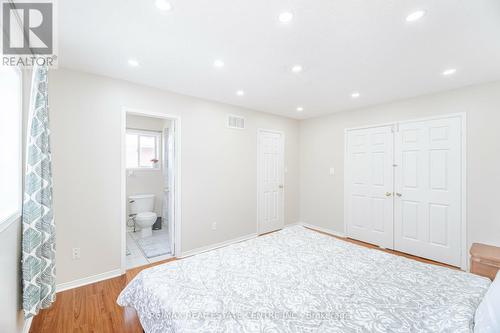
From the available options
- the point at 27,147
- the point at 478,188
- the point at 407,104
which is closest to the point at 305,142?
the point at 407,104

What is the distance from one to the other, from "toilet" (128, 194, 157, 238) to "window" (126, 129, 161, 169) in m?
0.72

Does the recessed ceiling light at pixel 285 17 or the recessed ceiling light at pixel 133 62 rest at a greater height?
the recessed ceiling light at pixel 133 62

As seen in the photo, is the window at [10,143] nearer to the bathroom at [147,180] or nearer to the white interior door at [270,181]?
the bathroom at [147,180]

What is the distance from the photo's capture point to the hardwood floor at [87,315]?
1835 mm

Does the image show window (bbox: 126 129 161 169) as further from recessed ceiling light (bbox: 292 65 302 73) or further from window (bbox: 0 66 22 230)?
recessed ceiling light (bbox: 292 65 302 73)

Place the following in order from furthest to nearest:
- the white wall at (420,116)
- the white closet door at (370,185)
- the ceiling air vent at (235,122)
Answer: the ceiling air vent at (235,122) < the white closet door at (370,185) < the white wall at (420,116)

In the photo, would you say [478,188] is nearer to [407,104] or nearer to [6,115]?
[407,104]

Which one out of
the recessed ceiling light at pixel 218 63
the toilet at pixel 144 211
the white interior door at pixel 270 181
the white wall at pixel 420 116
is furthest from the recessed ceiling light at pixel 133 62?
the white wall at pixel 420 116

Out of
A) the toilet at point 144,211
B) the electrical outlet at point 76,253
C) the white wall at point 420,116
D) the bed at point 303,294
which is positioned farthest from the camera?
the toilet at point 144,211

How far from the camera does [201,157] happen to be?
344cm

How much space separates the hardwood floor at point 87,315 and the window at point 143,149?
2.79 m

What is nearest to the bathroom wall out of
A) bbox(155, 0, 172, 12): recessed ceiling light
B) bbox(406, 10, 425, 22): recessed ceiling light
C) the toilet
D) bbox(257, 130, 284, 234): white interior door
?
the toilet

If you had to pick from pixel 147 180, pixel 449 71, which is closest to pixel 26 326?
pixel 147 180

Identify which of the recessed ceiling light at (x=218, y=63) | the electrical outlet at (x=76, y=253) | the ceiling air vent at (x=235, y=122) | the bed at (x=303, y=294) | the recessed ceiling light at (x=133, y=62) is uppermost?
the recessed ceiling light at (x=133, y=62)
